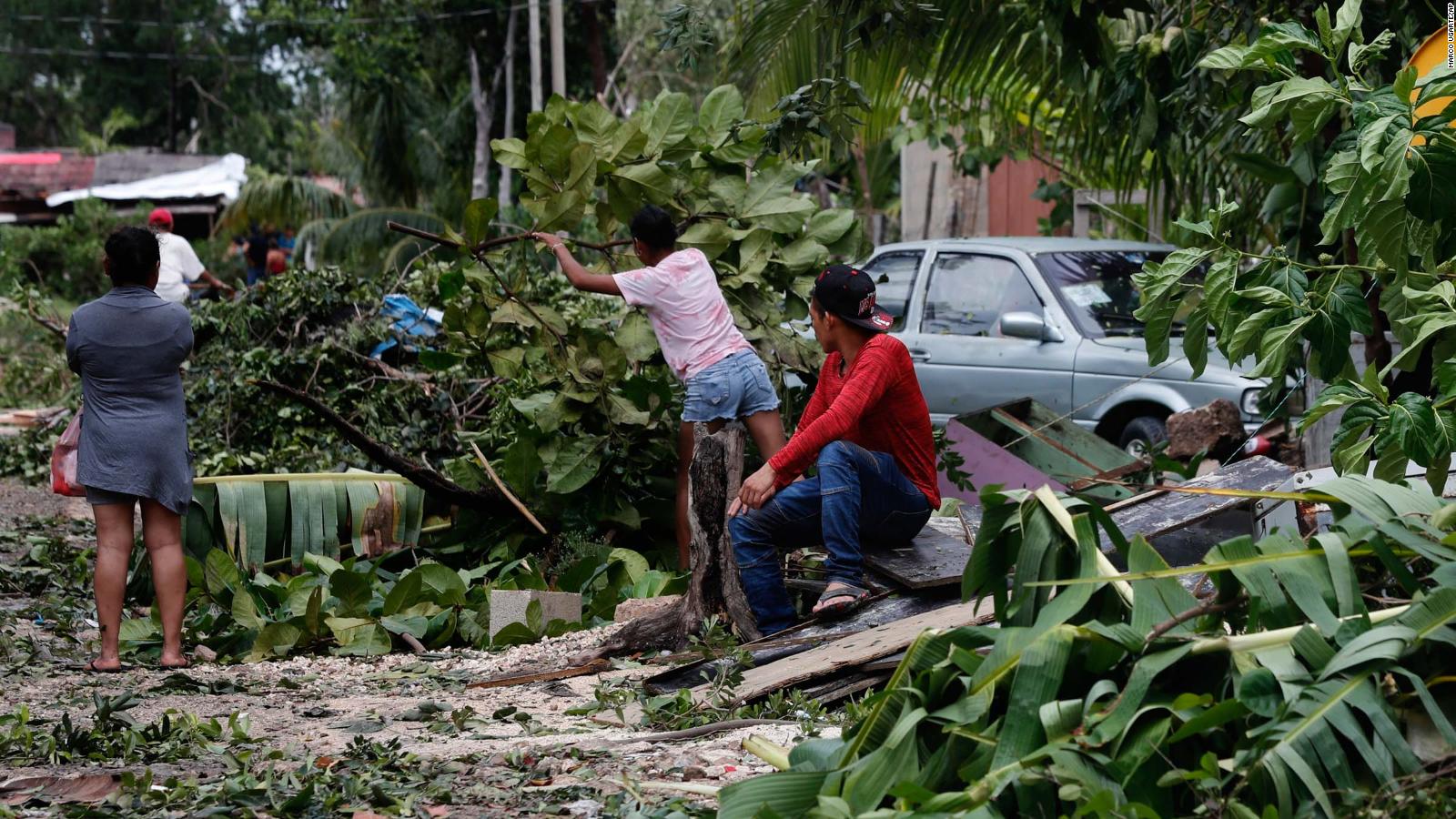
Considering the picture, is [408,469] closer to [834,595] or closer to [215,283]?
[834,595]

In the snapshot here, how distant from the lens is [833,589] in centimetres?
518

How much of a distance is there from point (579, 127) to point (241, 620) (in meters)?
2.56

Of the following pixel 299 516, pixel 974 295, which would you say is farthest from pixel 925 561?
pixel 974 295

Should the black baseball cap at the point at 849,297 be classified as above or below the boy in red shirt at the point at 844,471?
above

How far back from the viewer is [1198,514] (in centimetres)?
555

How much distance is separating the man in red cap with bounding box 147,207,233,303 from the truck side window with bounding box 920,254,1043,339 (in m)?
5.07

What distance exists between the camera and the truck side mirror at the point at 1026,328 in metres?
9.14

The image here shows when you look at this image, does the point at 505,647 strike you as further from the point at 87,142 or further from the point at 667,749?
the point at 87,142

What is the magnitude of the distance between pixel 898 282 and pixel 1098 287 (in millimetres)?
1382

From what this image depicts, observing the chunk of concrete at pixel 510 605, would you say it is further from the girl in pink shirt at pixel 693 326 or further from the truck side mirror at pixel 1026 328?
the truck side mirror at pixel 1026 328

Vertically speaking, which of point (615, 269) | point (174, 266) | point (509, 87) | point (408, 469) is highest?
point (509, 87)

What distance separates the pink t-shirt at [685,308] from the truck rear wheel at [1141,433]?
3.36 metres

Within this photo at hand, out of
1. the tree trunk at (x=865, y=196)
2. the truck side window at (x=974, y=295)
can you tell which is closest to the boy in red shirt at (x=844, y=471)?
the truck side window at (x=974, y=295)

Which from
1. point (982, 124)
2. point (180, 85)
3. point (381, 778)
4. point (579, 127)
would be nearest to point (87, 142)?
point (180, 85)
